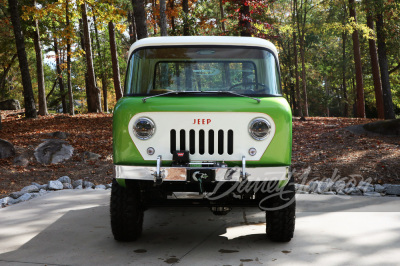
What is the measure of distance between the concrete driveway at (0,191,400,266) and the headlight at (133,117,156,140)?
1189mm

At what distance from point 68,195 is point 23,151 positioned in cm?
371

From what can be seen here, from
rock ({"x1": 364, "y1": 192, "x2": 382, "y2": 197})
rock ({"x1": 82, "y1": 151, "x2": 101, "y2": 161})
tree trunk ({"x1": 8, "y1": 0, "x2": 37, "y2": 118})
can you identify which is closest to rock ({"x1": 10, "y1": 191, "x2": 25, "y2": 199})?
rock ({"x1": 82, "y1": 151, "x2": 101, "y2": 161})

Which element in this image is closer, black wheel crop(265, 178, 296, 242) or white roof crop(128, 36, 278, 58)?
black wheel crop(265, 178, 296, 242)

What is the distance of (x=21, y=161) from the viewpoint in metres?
10.3

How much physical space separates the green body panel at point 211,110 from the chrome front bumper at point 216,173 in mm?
73

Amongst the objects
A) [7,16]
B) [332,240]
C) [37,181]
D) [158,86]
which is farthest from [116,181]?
[7,16]

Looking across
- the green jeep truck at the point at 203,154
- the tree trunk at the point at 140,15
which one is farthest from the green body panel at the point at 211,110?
the tree trunk at the point at 140,15

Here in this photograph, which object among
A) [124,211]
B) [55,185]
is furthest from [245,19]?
[124,211]

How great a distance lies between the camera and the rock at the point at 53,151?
1067cm

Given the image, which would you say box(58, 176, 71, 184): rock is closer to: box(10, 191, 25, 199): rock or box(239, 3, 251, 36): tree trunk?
box(10, 191, 25, 199): rock

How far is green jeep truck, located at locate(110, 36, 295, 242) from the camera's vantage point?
4457 millimetres

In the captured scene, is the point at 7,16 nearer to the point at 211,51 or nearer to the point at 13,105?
the point at 13,105

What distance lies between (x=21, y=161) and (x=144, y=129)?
268 inches

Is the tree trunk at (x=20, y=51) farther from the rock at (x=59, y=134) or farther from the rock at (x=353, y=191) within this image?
the rock at (x=353, y=191)
